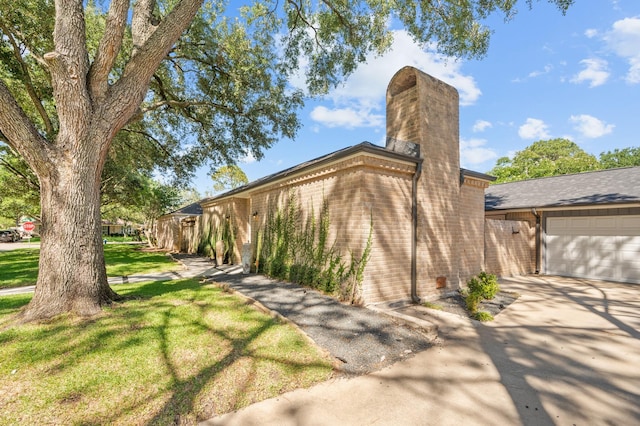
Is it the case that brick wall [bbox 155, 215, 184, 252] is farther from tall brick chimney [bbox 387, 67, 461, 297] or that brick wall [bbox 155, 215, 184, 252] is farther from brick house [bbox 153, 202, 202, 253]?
tall brick chimney [bbox 387, 67, 461, 297]

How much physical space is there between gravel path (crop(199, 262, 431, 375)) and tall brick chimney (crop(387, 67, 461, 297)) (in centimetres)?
224

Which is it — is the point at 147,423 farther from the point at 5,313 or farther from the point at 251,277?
the point at 251,277

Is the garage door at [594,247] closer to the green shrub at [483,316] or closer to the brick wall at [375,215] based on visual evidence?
the green shrub at [483,316]

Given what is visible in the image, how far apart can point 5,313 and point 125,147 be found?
33.0 ft

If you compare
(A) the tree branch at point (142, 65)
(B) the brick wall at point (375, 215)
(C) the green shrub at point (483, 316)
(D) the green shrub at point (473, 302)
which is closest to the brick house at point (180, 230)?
(A) the tree branch at point (142, 65)

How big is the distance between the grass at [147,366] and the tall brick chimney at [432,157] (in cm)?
Result: 408

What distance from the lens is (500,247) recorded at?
411 inches

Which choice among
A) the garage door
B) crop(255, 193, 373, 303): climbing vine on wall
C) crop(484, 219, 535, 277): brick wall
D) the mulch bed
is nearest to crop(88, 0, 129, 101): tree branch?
crop(255, 193, 373, 303): climbing vine on wall

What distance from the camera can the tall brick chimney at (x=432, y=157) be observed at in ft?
22.3

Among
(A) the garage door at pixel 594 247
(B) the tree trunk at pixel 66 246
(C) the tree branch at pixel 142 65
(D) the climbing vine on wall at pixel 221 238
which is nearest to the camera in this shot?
(B) the tree trunk at pixel 66 246

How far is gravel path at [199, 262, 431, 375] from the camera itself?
3746 millimetres

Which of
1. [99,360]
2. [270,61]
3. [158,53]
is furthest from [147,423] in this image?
[270,61]

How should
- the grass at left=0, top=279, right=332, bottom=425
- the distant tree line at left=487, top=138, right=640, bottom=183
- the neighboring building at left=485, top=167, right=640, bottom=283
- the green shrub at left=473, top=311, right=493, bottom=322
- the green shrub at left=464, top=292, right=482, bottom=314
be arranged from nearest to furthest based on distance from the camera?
the grass at left=0, top=279, right=332, bottom=425
the green shrub at left=473, top=311, right=493, bottom=322
the green shrub at left=464, top=292, right=482, bottom=314
the neighboring building at left=485, top=167, right=640, bottom=283
the distant tree line at left=487, top=138, right=640, bottom=183

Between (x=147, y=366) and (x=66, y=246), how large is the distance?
2.97 meters
